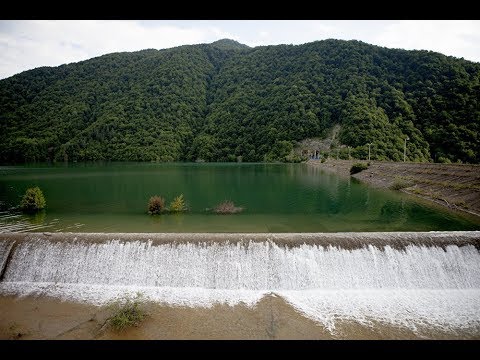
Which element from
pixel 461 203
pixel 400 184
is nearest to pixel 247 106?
pixel 400 184

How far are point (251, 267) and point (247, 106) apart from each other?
4071 inches

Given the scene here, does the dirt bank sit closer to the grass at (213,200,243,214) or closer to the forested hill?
the grass at (213,200,243,214)

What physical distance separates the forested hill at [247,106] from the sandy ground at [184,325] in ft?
185

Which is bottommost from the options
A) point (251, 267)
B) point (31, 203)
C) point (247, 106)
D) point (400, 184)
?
point (400, 184)

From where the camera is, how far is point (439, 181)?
25.4 metres

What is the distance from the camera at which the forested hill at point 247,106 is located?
66.9m

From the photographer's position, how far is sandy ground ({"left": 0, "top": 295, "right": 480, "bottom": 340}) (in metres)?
8.02

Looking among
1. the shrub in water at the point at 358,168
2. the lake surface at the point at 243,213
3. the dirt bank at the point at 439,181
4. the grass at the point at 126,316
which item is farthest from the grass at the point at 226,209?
the shrub in water at the point at 358,168

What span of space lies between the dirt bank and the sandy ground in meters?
13.7

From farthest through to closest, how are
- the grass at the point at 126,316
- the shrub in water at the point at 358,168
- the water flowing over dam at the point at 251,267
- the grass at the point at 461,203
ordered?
the shrub in water at the point at 358,168 → the grass at the point at 461,203 → the water flowing over dam at the point at 251,267 → the grass at the point at 126,316

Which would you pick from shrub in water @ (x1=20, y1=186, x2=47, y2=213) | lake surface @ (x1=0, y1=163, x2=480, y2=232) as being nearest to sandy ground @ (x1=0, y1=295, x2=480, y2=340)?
lake surface @ (x1=0, y1=163, x2=480, y2=232)

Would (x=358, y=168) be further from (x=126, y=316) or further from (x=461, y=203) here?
(x=126, y=316)

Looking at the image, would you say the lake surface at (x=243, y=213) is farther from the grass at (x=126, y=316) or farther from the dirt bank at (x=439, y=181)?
the grass at (x=126, y=316)

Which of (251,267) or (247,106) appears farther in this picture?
(247,106)
